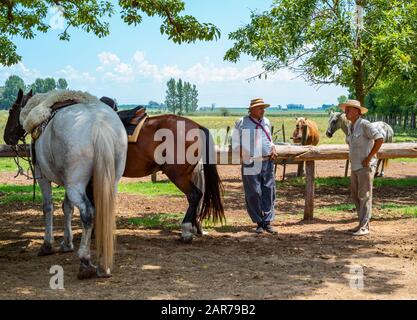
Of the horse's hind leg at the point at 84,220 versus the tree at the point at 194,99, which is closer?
the horse's hind leg at the point at 84,220

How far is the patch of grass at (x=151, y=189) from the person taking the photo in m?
12.5

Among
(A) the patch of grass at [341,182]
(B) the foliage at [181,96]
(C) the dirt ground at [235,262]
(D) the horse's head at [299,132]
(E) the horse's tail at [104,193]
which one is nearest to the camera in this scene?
(C) the dirt ground at [235,262]

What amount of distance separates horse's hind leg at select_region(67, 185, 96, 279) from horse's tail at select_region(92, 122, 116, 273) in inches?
6.3

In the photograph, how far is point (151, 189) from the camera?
13047mm

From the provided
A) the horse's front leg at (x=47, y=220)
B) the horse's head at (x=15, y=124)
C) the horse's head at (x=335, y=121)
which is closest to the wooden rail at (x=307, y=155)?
the horse's head at (x=15, y=124)

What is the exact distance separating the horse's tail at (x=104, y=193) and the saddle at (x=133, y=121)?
1709 mm

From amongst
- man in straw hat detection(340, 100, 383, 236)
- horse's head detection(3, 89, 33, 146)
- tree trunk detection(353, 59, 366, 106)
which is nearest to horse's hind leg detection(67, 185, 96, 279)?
horse's head detection(3, 89, 33, 146)

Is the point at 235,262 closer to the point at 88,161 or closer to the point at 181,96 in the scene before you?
the point at 88,161

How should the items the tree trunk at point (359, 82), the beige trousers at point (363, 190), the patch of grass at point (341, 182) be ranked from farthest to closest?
the patch of grass at point (341, 182)
the tree trunk at point (359, 82)
the beige trousers at point (363, 190)

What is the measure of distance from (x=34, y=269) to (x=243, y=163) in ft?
11.3

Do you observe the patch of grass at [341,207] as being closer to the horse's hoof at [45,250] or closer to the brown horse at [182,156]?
the brown horse at [182,156]

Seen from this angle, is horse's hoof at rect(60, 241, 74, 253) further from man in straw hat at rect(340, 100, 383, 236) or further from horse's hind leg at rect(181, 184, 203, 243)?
man in straw hat at rect(340, 100, 383, 236)

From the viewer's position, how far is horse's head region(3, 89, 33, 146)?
7.06m

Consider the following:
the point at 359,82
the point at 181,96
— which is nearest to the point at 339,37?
the point at 359,82
